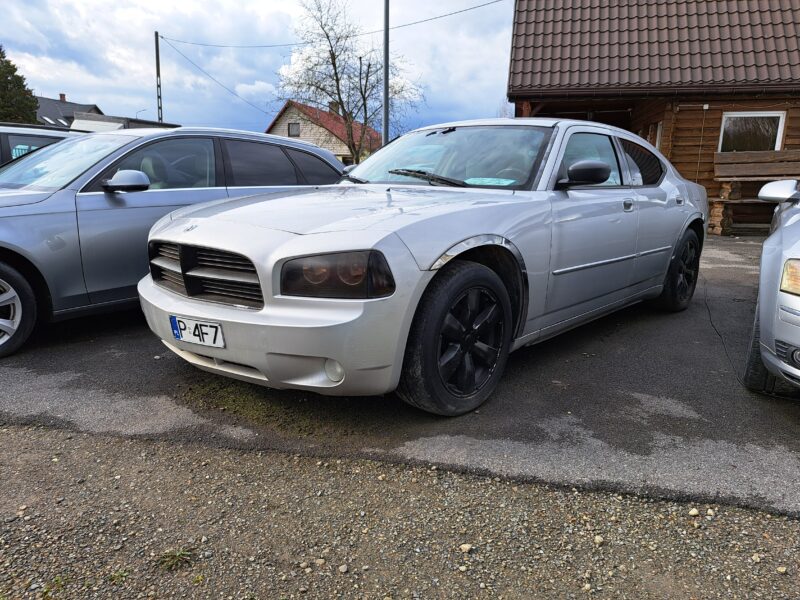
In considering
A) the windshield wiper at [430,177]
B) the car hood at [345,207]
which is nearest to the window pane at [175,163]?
the car hood at [345,207]

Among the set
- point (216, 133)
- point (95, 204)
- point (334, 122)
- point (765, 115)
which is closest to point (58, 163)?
point (95, 204)

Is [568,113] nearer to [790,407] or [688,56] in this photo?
[688,56]

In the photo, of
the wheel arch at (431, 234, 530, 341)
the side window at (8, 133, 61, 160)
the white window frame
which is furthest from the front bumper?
the white window frame

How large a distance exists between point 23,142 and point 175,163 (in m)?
2.71

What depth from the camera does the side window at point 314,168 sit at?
17.2ft

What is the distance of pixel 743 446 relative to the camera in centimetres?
258

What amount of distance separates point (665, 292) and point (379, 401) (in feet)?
9.70

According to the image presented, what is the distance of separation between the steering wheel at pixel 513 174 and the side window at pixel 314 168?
2328 mm

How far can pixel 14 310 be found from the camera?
362cm

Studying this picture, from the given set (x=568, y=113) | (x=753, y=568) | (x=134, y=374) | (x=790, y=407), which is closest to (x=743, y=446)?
(x=790, y=407)

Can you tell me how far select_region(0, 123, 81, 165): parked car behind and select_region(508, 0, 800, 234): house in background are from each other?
8.45m

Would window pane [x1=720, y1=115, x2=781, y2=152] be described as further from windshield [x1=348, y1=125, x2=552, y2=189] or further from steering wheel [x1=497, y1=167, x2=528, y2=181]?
steering wheel [x1=497, y1=167, x2=528, y2=181]

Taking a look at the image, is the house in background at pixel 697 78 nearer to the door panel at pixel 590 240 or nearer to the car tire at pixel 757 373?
the door panel at pixel 590 240

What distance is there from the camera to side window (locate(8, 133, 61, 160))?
5879mm
